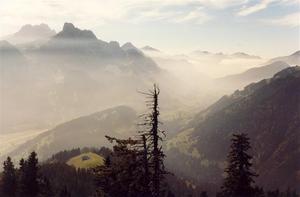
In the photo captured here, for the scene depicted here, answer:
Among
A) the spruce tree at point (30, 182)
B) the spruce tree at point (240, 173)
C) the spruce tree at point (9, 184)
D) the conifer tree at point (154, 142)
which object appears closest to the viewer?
the conifer tree at point (154, 142)

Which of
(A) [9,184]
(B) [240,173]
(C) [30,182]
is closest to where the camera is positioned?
(B) [240,173]

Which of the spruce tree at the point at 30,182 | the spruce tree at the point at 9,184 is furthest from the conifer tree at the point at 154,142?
the spruce tree at the point at 9,184

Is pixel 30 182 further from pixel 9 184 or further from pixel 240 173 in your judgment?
pixel 240 173

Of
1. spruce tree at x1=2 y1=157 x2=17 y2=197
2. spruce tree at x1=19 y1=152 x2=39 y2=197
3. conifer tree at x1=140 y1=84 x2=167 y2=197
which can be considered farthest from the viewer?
spruce tree at x1=2 y1=157 x2=17 y2=197

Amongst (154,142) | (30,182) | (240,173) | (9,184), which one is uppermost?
(154,142)

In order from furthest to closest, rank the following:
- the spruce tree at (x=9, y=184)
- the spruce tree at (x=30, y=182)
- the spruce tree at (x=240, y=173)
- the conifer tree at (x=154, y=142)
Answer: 1. the spruce tree at (x=9, y=184)
2. the spruce tree at (x=30, y=182)
3. the spruce tree at (x=240, y=173)
4. the conifer tree at (x=154, y=142)

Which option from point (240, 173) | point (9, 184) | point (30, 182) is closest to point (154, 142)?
point (240, 173)

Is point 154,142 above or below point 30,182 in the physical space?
above

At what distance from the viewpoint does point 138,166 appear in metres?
53.5

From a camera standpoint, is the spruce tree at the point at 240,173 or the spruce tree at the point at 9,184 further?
the spruce tree at the point at 9,184

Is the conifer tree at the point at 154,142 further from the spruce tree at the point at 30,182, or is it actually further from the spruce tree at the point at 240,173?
the spruce tree at the point at 30,182

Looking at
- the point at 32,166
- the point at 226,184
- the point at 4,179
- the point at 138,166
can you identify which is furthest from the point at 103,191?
the point at 4,179

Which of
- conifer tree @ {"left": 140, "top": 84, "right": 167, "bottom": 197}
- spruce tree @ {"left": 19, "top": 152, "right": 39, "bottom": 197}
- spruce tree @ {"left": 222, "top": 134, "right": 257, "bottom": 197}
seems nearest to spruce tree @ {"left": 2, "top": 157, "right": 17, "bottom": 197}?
spruce tree @ {"left": 19, "top": 152, "right": 39, "bottom": 197}

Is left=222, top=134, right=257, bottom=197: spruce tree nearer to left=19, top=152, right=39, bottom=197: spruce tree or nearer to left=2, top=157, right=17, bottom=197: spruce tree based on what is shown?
left=19, top=152, right=39, bottom=197: spruce tree
